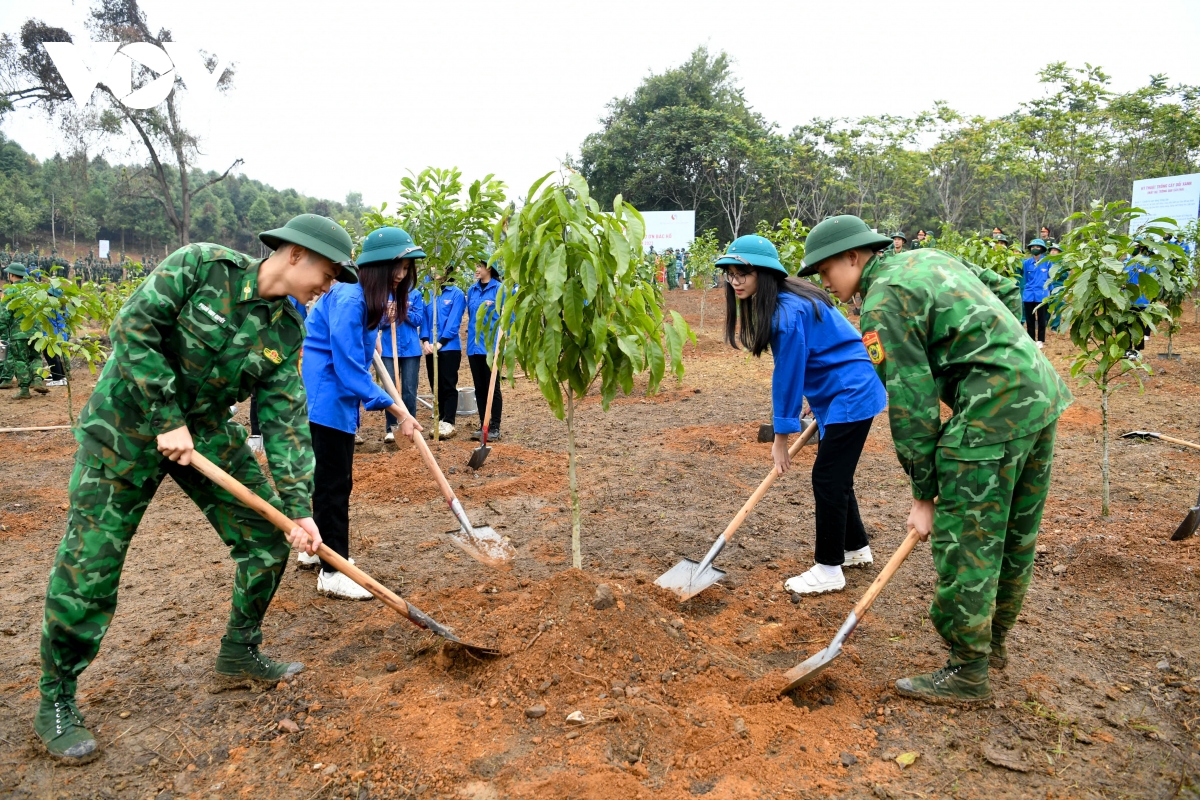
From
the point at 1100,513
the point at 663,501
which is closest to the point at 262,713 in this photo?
the point at 663,501

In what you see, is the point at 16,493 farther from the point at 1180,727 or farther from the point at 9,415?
the point at 1180,727

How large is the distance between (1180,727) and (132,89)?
2432 centimetres

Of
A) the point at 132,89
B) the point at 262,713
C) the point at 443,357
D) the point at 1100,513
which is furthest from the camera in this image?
the point at 132,89

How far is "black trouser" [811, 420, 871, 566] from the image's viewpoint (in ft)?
13.3

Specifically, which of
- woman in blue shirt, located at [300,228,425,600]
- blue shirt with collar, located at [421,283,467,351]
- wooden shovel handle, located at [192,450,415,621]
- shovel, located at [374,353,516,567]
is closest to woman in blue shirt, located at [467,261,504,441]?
blue shirt with collar, located at [421,283,467,351]

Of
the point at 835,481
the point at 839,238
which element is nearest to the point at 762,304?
the point at 839,238

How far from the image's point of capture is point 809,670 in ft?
10.3

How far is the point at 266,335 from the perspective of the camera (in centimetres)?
312

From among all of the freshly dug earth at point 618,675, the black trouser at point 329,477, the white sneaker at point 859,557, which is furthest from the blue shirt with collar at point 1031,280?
the black trouser at point 329,477

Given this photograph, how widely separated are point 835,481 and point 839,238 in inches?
58.6

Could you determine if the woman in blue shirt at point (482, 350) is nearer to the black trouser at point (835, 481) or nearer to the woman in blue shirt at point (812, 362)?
the woman in blue shirt at point (812, 362)

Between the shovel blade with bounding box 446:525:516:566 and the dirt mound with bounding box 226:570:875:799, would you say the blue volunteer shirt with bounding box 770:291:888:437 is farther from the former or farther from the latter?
the shovel blade with bounding box 446:525:516:566

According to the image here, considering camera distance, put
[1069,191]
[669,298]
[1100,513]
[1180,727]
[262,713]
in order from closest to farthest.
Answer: [1180,727], [262,713], [1100,513], [1069,191], [669,298]

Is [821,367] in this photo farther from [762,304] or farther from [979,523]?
[979,523]
